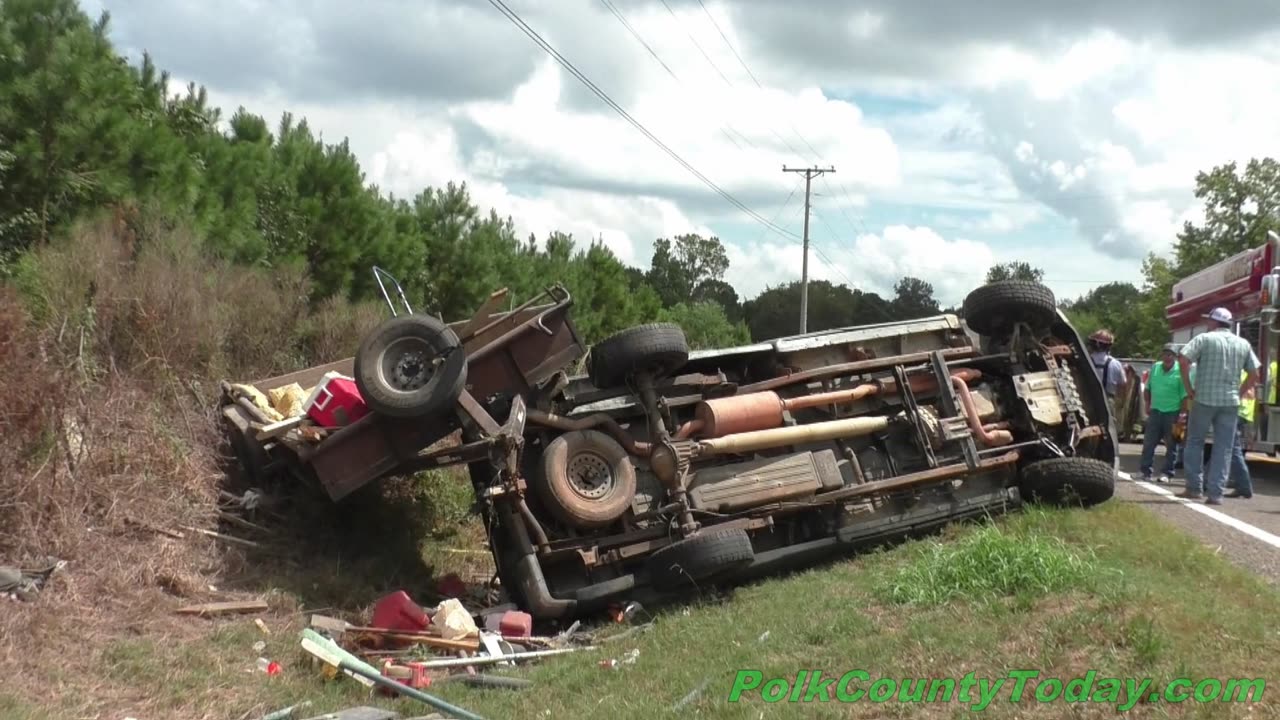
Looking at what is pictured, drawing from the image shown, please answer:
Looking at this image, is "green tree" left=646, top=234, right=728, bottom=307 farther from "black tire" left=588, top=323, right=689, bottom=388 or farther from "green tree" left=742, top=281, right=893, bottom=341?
"black tire" left=588, top=323, right=689, bottom=388

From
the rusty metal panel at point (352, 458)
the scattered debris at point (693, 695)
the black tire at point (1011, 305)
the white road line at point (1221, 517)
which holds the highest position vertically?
the black tire at point (1011, 305)

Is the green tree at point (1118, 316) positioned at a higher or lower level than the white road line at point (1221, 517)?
higher

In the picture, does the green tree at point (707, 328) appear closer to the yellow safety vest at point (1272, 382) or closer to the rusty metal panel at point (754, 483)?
the yellow safety vest at point (1272, 382)

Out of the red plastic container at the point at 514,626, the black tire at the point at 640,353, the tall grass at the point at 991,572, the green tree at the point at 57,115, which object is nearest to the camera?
the tall grass at the point at 991,572

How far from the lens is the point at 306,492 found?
933 centimetres

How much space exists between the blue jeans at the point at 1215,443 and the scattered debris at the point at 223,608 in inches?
332

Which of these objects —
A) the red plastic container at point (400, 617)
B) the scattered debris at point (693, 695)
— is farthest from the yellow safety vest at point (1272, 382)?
the red plastic container at point (400, 617)

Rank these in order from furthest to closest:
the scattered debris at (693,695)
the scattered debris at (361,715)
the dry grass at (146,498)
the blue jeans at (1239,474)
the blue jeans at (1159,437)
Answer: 1. the blue jeans at (1159,437)
2. the blue jeans at (1239,474)
3. the dry grass at (146,498)
4. the scattered debris at (361,715)
5. the scattered debris at (693,695)

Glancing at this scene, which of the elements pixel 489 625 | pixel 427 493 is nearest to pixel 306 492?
pixel 427 493

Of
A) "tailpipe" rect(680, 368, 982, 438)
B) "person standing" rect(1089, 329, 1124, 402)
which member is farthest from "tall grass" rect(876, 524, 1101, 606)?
"person standing" rect(1089, 329, 1124, 402)

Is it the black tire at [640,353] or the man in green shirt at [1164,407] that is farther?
the man in green shirt at [1164,407]

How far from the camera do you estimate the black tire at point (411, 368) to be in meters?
7.89

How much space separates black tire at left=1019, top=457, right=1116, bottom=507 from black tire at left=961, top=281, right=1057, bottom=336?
4.83ft

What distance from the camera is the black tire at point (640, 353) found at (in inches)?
337
